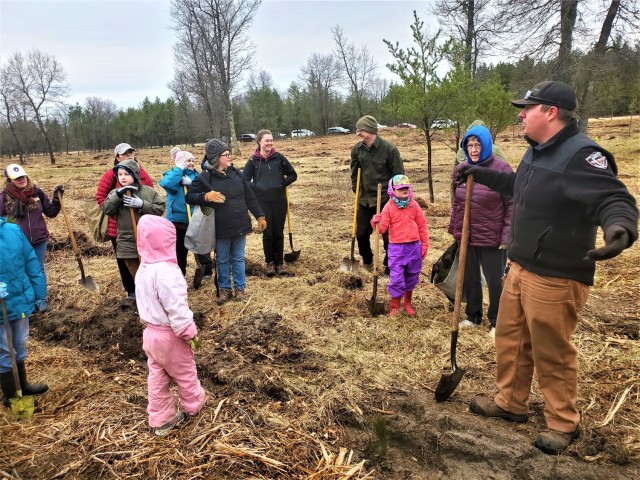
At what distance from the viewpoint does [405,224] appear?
4.90 m

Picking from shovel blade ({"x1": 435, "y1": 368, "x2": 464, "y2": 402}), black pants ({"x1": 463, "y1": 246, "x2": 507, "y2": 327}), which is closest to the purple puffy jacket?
black pants ({"x1": 463, "y1": 246, "x2": 507, "y2": 327})

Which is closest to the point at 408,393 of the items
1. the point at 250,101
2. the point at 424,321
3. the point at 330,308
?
the point at 424,321

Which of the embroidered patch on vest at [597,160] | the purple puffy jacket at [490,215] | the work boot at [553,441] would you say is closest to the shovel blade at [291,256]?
the purple puffy jacket at [490,215]

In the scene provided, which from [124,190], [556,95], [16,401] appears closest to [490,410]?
[556,95]

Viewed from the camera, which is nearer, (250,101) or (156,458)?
(156,458)

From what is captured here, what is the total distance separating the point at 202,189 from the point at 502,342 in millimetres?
3905

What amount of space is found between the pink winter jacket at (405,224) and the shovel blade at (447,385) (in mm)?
1779

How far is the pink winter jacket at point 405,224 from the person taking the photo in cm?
489

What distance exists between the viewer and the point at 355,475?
279 cm

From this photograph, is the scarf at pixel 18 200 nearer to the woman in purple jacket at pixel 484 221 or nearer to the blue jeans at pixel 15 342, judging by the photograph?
the blue jeans at pixel 15 342

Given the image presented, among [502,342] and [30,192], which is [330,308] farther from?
[30,192]

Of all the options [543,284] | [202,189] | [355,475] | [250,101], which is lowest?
[355,475]

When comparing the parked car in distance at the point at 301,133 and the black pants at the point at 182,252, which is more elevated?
the parked car in distance at the point at 301,133

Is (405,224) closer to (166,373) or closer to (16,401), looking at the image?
(166,373)
